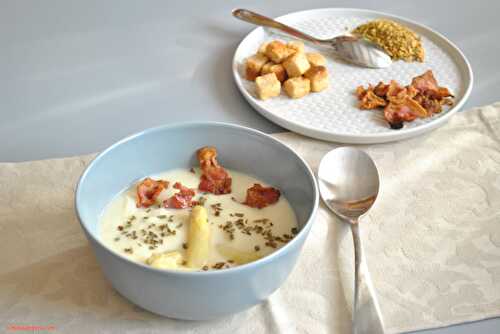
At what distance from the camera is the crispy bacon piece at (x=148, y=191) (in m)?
1.01

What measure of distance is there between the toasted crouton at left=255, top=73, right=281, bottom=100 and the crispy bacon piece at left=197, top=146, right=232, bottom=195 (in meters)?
0.33

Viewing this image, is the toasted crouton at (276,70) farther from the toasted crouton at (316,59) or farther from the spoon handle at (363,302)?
the spoon handle at (363,302)

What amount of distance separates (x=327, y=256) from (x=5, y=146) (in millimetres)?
660

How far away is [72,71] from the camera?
1.49m

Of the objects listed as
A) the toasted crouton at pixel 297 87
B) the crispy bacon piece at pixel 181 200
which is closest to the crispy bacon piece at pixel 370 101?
the toasted crouton at pixel 297 87

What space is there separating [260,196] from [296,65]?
0.47m

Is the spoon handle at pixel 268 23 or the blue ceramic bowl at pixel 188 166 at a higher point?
the blue ceramic bowl at pixel 188 166

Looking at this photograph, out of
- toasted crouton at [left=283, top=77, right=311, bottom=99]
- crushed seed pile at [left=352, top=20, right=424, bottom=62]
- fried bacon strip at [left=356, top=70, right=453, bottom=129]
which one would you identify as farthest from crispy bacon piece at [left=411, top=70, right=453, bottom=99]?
toasted crouton at [left=283, top=77, right=311, bottom=99]

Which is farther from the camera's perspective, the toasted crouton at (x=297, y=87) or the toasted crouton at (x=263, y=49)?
the toasted crouton at (x=263, y=49)

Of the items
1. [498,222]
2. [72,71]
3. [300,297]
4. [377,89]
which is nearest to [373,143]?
[377,89]

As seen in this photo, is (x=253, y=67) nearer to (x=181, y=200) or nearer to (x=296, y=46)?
(x=296, y=46)

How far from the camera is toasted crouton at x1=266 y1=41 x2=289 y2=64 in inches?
57.2

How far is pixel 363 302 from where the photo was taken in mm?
938

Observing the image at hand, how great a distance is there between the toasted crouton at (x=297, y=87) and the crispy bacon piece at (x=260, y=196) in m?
0.39
